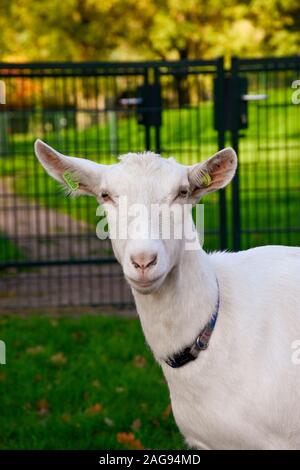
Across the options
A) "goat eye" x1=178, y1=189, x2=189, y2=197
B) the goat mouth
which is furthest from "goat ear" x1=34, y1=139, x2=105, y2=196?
the goat mouth

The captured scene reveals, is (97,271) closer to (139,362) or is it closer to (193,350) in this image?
(139,362)

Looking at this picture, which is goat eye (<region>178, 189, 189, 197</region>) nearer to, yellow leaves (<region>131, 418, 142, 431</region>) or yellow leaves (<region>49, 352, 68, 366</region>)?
yellow leaves (<region>131, 418, 142, 431</region>)

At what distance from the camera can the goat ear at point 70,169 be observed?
156 inches

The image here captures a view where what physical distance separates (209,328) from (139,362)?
9.42 ft

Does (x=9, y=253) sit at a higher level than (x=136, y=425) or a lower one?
higher

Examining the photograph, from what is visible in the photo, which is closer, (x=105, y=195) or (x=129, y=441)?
(x=105, y=195)

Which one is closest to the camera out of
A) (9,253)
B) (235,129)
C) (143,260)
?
(143,260)

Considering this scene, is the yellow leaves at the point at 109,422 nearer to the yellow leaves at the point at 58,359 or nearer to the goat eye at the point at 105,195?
the yellow leaves at the point at 58,359

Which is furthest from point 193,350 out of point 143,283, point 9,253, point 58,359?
point 9,253

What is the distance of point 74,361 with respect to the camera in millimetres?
6855

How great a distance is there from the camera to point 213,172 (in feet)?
13.0

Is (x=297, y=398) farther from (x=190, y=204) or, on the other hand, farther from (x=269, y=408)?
(x=190, y=204)
